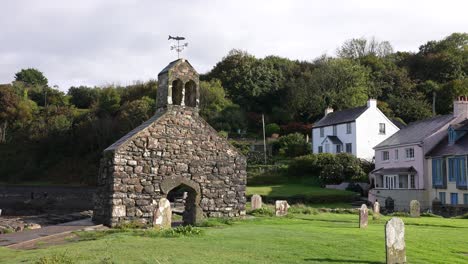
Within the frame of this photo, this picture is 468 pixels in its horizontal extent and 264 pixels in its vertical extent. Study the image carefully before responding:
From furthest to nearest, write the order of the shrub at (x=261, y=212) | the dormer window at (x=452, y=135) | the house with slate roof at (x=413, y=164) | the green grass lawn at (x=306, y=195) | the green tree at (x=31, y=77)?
1. the green tree at (x=31, y=77)
2. the house with slate roof at (x=413, y=164)
3. the green grass lawn at (x=306, y=195)
4. the dormer window at (x=452, y=135)
5. the shrub at (x=261, y=212)

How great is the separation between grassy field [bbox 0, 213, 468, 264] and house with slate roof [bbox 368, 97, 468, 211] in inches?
1201

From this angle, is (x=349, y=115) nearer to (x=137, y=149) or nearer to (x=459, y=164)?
(x=459, y=164)

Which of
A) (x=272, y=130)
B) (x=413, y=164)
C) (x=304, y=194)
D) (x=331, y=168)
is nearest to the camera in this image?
(x=304, y=194)

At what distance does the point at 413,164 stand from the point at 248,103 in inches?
1716

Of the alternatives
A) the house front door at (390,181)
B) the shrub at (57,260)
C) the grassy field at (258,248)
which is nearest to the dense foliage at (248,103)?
the house front door at (390,181)

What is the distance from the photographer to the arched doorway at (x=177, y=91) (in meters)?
26.6

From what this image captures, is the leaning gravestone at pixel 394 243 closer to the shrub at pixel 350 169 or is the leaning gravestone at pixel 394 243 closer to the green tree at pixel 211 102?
the shrub at pixel 350 169

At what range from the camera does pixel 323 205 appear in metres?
46.8

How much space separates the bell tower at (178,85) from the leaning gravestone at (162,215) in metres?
6.53

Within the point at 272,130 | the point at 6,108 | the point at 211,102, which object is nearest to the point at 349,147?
the point at 272,130

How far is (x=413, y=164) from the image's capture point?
51.8 m

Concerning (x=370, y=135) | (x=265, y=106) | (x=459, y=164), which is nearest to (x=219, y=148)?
(x=459, y=164)

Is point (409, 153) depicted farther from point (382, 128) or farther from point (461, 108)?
point (382, 128)

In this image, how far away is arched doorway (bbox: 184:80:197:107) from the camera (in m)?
26.7
